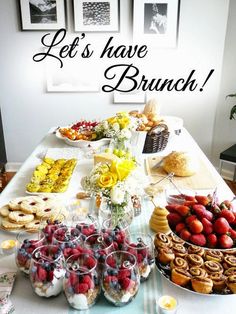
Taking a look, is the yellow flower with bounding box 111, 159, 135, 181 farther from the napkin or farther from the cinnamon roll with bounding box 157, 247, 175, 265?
the napkin

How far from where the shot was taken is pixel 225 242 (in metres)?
0.96

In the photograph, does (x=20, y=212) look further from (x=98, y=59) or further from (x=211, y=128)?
(x=211, y=128)

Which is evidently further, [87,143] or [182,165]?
[87,143]

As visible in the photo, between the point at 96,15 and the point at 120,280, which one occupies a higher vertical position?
the point at 96,15

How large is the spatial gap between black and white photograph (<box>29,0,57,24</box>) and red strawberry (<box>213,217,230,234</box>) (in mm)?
2788

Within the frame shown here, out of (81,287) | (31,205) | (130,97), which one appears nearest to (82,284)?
(81,287)

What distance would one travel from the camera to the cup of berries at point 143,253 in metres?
1.00

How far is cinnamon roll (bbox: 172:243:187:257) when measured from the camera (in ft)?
3.55

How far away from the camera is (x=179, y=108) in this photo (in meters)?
3.46

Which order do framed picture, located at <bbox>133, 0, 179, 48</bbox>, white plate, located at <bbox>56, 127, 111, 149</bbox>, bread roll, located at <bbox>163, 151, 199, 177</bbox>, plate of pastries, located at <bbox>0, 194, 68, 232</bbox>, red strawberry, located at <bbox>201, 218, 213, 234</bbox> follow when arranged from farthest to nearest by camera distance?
framed picture, located at <bbox>133, 0, 179, 48</bbox>
white plate, located at <bbox>56, 127, 111, 149</bbox>
bread roll, located at <bbox>163, 151, 199, 177</bbox>
plate of pastries, located at <bbox>0, 194, 68, 232</bbox>
red strawberry, located at <bbox>201, 218, 213, 234</bbox>

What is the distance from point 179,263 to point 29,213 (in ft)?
2.13

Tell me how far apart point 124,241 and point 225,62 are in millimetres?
2736

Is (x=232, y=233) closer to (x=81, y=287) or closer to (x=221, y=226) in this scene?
(x=221, y=226)

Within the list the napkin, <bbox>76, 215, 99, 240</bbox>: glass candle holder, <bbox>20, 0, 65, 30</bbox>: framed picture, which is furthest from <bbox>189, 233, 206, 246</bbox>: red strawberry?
<bbox>20, 0, 65, 30</bbox>: framed picture
